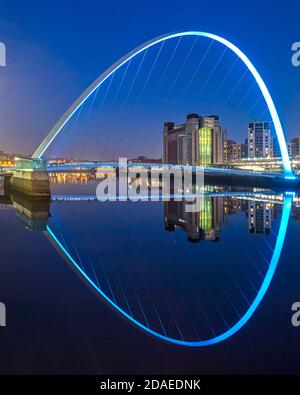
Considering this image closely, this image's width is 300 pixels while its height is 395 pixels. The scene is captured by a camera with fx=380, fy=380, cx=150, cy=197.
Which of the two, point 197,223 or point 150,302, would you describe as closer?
point 150,302

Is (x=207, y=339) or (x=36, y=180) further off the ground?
(x=36, y=180)

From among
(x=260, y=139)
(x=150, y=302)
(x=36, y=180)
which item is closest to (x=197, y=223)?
(x=150, y=302)

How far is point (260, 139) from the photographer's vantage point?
278 ft

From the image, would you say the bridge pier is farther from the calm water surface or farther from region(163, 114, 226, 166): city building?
region(163, 114, 226, 166): city building

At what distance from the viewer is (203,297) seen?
→ 15.1 ft

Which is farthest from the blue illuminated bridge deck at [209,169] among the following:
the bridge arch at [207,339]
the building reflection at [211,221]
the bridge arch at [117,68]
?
the bridge arch at [207,339]

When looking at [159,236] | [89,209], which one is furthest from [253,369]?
[89,209]

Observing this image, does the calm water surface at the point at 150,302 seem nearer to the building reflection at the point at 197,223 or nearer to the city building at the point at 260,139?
the building reflection at the point at 197,223

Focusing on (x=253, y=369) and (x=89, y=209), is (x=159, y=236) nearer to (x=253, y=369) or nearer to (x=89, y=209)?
(x=253, y=369)

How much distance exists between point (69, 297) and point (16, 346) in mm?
1359

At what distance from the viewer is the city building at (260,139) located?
8344 centimetres

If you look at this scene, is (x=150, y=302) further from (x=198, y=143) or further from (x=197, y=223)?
(x=198, y=143)

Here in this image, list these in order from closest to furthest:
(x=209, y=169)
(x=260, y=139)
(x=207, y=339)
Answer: (x=207, y=339), (x=209, y=169), (x=260, y=139)

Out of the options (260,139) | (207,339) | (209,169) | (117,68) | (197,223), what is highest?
(260,139)
